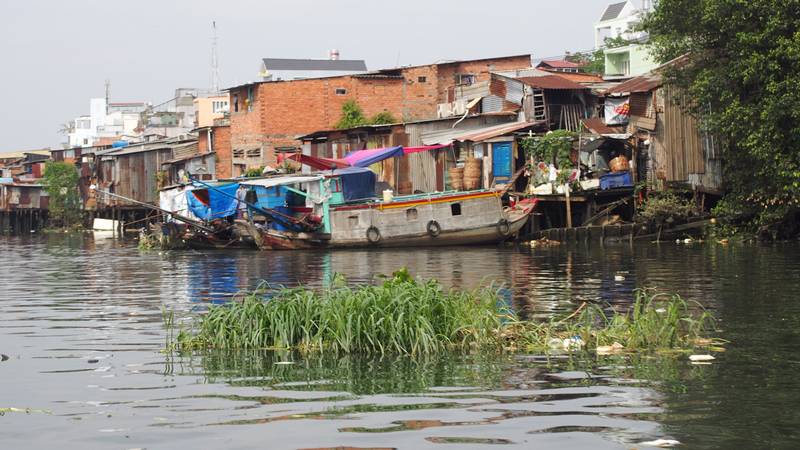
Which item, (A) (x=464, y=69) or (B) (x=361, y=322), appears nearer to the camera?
(B) (x=361, y=322)

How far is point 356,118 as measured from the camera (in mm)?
46375

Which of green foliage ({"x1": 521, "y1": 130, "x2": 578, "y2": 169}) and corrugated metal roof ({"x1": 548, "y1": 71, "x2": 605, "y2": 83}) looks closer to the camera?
green foliage ({"x1": 521, "y1": 130, "x2": 578, "y2": 169})

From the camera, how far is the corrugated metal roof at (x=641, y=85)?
1256 inches

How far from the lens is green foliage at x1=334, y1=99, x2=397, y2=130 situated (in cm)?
4619

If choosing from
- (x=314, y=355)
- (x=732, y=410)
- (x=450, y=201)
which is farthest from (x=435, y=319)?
(x=450, y=201)

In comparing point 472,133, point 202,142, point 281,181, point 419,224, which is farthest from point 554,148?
point 202,142

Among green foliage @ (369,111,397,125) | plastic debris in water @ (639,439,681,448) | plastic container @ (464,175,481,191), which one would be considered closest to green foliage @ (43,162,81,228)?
green foliage @ (369,111,397,125)

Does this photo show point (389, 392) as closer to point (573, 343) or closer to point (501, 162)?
point (573, 343)

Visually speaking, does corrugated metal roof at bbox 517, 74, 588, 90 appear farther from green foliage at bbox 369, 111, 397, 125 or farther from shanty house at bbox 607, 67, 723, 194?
green foliage at bbox 369, 111, 397, 125

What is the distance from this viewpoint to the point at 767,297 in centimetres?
1562

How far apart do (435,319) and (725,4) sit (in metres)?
16.3

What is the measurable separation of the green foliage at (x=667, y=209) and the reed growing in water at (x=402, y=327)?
18680 millimetres

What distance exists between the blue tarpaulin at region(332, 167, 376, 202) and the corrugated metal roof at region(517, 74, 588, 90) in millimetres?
6720

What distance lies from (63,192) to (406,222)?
3753cm
